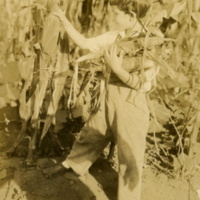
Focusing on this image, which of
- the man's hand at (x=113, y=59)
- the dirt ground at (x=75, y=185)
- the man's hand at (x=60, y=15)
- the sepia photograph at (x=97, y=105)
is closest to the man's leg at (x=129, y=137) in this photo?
the sepia photograph at (x=97, y=105)

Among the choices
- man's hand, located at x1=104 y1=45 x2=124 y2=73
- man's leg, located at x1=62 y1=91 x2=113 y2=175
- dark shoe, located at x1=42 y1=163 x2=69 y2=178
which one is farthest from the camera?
dark shoe, located at x1=42 y1=163 x2=69 y2=178

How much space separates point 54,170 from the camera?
1.88m

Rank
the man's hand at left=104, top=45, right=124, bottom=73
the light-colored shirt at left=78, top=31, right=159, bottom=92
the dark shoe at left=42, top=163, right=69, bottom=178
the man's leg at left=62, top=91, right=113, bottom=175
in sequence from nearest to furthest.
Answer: the man's hand at left=104, top=45, right=124, bottom=73 → the light-colored shirt at left=78, top=31, right=159, bottom=92 → the man's leg at left=62, top=91, right=113, bottom=175 → the dark shoe at left=42, top=163, right=69, bottom=178

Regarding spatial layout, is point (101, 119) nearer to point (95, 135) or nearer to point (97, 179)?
point (95, 135)

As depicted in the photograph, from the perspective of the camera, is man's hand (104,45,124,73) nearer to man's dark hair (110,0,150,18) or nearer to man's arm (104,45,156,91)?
man's arm (104,45,156,91)

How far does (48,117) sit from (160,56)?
67 cm

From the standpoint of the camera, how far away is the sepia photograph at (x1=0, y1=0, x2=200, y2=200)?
1.52 m

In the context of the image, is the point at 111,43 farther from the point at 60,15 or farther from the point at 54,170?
the point at 54,170

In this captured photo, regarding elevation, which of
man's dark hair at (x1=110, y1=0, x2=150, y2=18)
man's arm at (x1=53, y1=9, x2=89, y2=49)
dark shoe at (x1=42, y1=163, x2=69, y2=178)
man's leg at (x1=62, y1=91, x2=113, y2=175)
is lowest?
dark shoe at (x1=42, y1=163, x2=69, y2=178)

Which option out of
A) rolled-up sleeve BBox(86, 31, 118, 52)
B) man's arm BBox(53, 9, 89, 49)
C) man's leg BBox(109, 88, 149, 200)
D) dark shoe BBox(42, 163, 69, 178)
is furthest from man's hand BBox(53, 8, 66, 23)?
dark shoe BBox(42, 163, 69, 178)

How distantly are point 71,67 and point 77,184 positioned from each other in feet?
2.03

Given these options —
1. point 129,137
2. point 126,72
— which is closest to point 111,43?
point 126,72

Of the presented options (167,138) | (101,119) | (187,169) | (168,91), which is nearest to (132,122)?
(101,119)

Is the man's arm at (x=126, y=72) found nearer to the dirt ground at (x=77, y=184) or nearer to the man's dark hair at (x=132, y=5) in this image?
the man's dark hair at (x=132, y=5)
